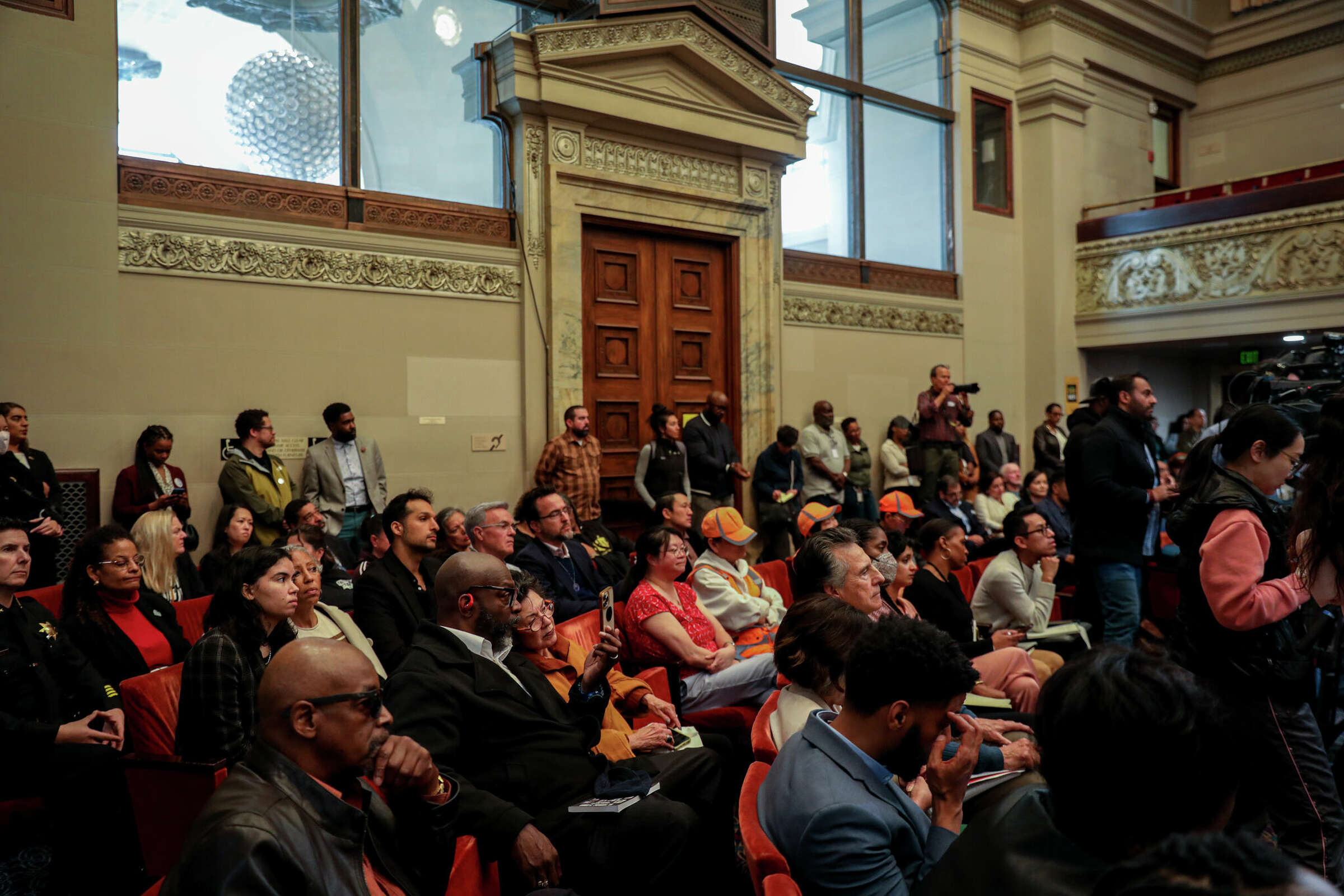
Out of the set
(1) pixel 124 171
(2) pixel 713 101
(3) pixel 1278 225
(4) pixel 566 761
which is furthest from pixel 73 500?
(3) pixel 1278 225

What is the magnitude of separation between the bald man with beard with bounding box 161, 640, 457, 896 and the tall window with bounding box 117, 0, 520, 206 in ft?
18.8

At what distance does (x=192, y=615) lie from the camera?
4129 mm

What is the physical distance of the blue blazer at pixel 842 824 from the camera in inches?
67.9

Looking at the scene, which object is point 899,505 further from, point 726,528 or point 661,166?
point 661,166

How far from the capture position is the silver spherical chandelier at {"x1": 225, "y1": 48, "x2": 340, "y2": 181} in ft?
22.2

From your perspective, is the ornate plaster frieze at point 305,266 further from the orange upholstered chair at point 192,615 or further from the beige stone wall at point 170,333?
the orange upholstered chair at point 192,615

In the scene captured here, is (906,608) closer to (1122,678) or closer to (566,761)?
(566,761)

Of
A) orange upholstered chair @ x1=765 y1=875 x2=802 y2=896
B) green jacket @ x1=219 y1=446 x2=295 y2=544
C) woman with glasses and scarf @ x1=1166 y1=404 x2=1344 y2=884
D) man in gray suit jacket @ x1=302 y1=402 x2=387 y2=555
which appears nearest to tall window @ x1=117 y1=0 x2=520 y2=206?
man in gray suit jacket @ x1=302 y1=402 x2=387 y2=555

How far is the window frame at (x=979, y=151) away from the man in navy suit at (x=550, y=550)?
26.4 ft

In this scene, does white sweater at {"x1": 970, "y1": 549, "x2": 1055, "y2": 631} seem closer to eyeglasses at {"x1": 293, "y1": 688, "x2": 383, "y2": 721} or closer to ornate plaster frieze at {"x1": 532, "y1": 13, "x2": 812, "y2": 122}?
eyeglasses at {"x1": 293, "y1": 688, "x2": 383, "y2": 721}

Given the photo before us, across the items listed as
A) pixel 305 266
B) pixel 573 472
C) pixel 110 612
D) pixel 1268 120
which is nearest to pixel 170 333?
pixel 305 266

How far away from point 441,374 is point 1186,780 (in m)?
6.80

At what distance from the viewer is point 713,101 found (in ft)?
28.6

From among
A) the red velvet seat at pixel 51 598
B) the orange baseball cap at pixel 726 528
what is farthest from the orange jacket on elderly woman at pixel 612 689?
the red velvet seat at pixel 51 598
